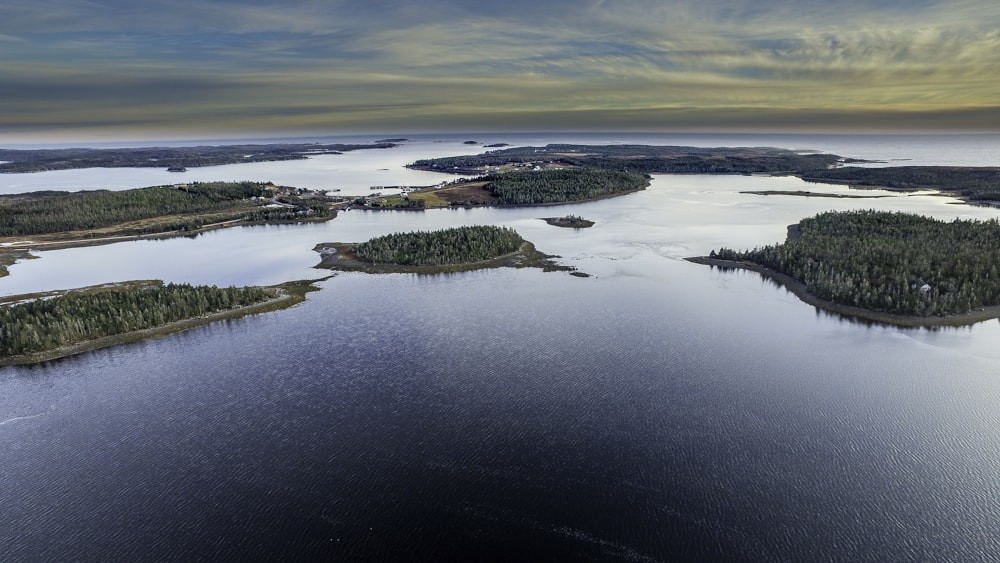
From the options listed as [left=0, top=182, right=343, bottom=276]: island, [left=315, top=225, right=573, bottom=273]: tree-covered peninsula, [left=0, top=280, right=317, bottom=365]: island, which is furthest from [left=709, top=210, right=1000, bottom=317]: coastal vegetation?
[left=0, top=182, right=343, bottom=276]: island

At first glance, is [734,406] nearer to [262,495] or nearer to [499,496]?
[499,496]

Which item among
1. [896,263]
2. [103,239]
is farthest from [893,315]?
[103,239]

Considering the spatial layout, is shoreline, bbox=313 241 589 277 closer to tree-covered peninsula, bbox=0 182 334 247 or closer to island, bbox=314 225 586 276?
island, bbox=314 225 586 276

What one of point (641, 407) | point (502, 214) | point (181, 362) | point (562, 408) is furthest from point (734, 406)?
point (502, 214)

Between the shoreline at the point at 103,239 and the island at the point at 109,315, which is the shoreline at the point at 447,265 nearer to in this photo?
the island at the point at 109,315

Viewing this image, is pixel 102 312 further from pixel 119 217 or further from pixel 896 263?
pixel 896 263

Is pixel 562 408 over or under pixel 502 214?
under
